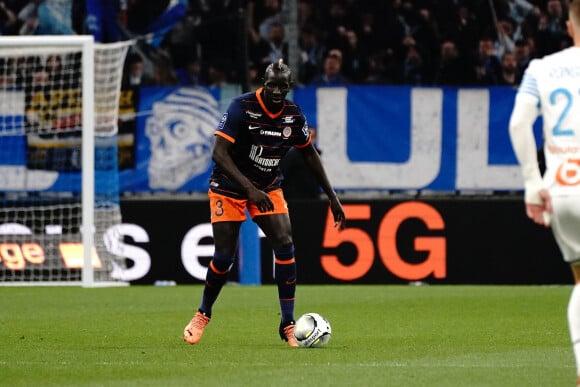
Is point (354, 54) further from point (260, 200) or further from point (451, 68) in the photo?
point (260, 200)

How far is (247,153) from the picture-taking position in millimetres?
9891

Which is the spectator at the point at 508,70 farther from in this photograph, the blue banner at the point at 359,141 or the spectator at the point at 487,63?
the blue banner at the point at 359,141

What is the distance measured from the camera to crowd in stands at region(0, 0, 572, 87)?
57.5 feet

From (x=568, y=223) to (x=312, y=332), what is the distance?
3.25 meters

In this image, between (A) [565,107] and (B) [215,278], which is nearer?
(A) [565,107]

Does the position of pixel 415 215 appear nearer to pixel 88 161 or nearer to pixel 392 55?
pixel 392 55

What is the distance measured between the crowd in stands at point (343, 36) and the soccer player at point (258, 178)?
7423 mm

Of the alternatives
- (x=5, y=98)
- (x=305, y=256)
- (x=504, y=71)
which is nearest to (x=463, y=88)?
(x=504, y=71)

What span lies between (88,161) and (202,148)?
1.55 metres

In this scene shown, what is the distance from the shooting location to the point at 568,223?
6531 mm

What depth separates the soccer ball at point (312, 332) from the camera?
9.46m

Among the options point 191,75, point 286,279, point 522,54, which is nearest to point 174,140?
point 191,75

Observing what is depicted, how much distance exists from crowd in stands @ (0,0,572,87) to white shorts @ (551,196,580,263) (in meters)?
10.9

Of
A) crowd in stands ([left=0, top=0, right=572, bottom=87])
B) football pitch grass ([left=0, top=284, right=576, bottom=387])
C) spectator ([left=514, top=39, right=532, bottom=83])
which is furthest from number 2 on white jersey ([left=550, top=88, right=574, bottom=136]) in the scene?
spectator ([left=514, top=39, right=532, bottom=83])
